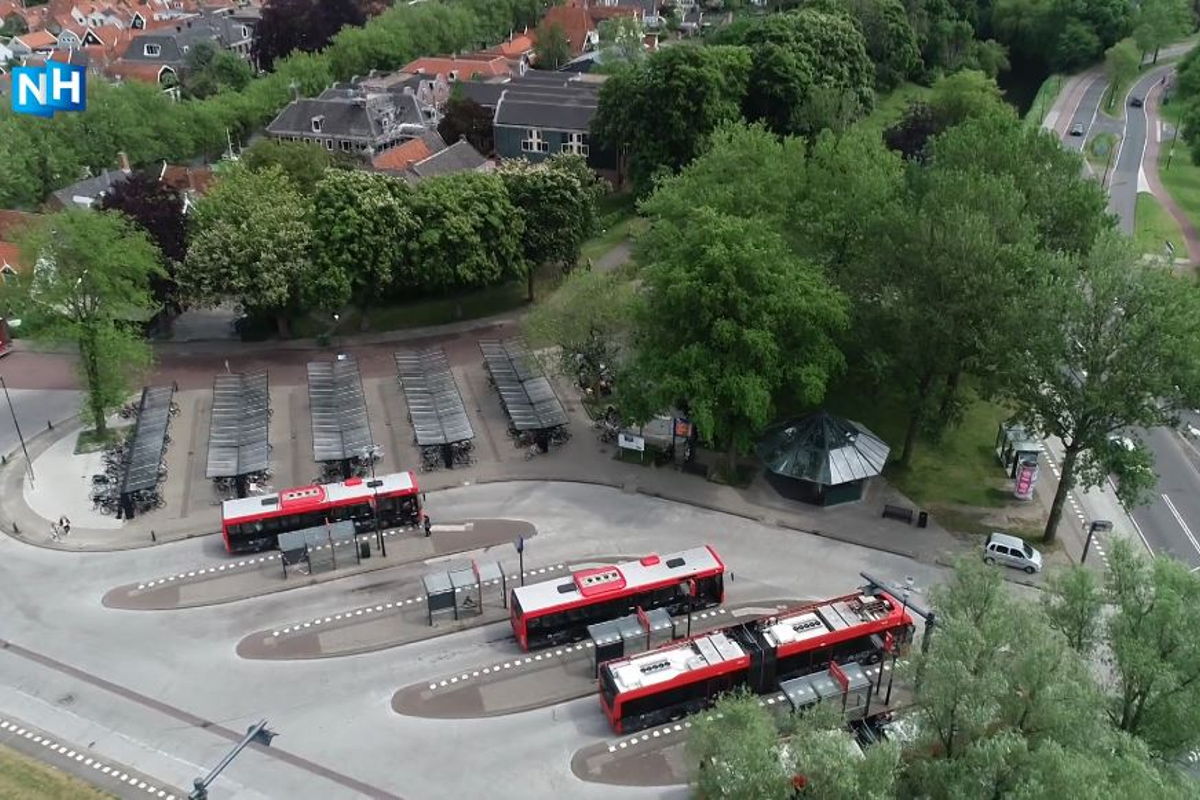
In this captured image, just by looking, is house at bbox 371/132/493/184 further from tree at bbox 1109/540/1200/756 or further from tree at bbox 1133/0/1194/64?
tree at bbox 1133/0/1194/64

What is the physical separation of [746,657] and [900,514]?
15.2 m

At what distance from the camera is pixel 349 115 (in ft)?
308

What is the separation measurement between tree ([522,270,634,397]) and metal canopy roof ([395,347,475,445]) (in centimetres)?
611

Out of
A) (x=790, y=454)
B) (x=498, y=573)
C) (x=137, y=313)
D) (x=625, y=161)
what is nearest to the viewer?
(x=498, y=573)

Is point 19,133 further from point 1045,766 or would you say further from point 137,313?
point 1045,766

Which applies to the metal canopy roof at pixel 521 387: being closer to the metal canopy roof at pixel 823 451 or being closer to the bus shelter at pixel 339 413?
the bus shelter at pixel 339 413

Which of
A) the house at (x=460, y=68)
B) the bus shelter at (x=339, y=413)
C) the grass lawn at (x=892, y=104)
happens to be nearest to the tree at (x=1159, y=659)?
the bus shelter at (x=339, y=413)

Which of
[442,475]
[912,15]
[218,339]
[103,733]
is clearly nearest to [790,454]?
[442,475]

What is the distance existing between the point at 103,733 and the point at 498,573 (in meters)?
15.7

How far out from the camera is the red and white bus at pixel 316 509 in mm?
41875

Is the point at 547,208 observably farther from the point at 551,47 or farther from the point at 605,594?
the point at 551,47

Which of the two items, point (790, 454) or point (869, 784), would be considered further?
point (790, 454)

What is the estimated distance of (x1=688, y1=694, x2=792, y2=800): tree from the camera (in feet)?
75.4

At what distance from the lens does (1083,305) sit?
1462 inches
